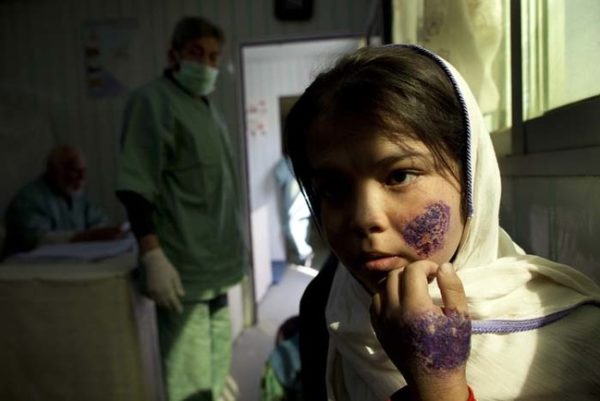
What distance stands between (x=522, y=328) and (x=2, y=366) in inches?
64.8

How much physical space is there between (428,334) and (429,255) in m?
0.13

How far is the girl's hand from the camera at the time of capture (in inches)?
13.5

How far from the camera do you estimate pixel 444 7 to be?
86 cm

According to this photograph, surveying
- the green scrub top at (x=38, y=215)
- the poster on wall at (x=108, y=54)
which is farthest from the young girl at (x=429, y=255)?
the poster on wall at (x=108, y=54)

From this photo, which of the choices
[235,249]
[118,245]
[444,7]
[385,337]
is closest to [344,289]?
[385,337]

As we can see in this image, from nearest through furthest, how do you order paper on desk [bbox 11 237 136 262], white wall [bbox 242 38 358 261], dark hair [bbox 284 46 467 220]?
dark hair [bbox 284 46 467 220] → paper on desk [bbox 11 237 136 262] → white wall [bbox 242 38 358 261]

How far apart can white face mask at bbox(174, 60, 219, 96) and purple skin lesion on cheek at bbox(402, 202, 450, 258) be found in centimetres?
120

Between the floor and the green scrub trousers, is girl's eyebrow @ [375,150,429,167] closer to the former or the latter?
the floor

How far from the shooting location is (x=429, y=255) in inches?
17.9

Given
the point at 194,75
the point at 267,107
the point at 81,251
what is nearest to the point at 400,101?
the point at 194,75

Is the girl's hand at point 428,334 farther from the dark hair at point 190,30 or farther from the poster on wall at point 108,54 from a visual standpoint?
the poster on wall at point 108,54

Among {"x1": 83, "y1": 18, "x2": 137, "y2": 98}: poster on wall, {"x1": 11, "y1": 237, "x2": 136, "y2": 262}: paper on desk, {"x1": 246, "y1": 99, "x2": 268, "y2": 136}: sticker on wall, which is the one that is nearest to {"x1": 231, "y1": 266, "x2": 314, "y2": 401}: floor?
{"x1": 11, "y1": 237, "x2": 136, "y2": 262}: paper on desk

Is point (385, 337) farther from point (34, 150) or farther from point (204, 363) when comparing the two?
point (34, 150)

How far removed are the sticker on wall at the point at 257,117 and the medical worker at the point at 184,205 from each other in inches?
89.1
